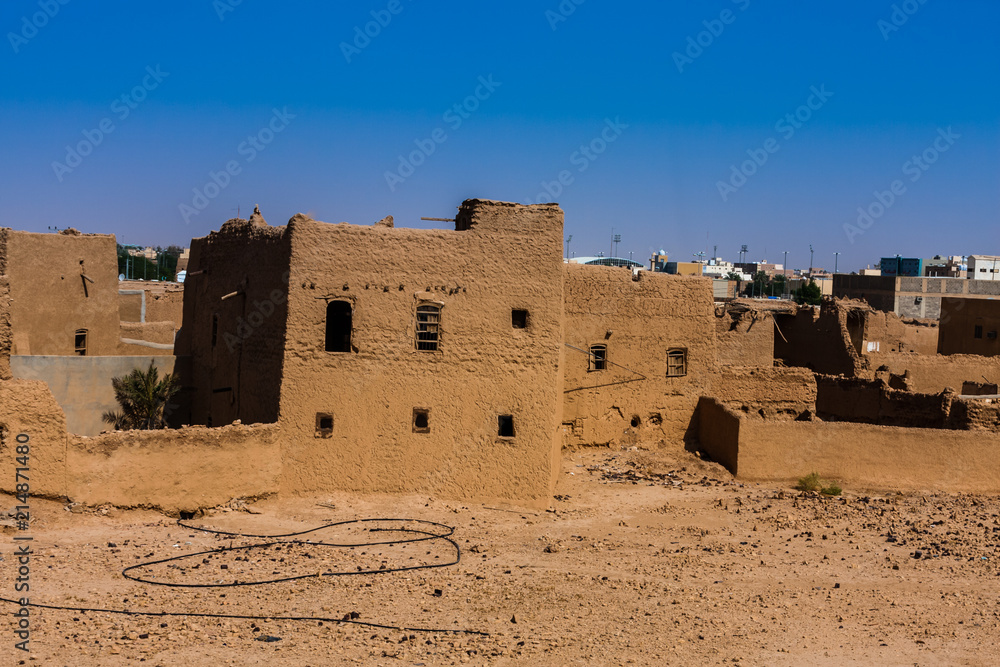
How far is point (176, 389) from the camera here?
18.8 metres

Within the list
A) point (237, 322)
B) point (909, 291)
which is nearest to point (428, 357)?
point (237, 322)

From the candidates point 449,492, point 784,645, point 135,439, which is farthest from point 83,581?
point 784,645

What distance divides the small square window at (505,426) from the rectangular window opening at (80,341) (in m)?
10.8

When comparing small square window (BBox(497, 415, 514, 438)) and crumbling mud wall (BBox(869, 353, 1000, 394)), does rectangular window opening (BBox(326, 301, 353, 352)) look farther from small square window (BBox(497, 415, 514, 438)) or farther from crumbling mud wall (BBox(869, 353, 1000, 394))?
crumbling mud wall (BBox(869, 353, 1000, 394))

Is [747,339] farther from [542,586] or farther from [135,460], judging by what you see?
[135,460]

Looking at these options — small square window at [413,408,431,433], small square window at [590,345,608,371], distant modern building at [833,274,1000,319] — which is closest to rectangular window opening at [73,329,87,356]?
small square window at [413,408,431,433]

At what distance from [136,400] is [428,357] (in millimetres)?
6071

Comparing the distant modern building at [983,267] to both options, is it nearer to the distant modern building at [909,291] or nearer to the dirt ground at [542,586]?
the distant modern building at [909,291]

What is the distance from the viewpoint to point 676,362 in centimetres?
2128

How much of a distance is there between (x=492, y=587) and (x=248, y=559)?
328cm

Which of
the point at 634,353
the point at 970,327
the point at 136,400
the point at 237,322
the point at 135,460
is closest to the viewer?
the point at 135,460

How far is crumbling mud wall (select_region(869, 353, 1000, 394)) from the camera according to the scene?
2695 centimetres

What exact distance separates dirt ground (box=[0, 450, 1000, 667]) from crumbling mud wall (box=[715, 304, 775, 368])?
26.5ft

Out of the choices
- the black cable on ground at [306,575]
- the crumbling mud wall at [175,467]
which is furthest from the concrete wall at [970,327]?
the crumbling mud wall at [175,467]
